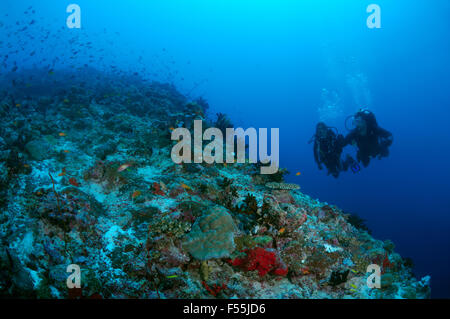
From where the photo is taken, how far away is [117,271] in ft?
13.6

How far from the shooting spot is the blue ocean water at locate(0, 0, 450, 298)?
42875 mm

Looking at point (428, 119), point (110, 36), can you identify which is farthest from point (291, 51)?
point (110, 36)

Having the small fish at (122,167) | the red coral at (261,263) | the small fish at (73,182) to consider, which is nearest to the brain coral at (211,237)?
the red coral at (261,263)

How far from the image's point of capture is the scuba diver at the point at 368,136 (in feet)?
35.9

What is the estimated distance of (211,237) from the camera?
4469 millimetres

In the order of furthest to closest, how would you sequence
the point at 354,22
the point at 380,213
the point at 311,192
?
1. the point at 354,22
2. the point at 311,192
3. the point at 380,213

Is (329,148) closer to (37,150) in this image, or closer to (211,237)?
(211,237)

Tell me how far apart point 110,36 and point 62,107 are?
502ft

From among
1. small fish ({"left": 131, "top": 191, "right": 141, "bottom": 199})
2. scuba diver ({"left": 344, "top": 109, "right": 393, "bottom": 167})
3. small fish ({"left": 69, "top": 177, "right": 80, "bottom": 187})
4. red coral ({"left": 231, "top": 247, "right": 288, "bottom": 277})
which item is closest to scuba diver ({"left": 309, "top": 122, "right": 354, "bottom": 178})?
→ scuba diver ({"left": 344, "top": 109, "right": 393, "bottom": 167})

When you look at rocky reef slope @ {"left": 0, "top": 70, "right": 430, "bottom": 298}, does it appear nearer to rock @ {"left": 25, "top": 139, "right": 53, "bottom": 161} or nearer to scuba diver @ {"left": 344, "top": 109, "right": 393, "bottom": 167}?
rock @ {"left": 25, "top": 139, "right": 53, "bottom": 161}

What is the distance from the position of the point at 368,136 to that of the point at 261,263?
33.5ft

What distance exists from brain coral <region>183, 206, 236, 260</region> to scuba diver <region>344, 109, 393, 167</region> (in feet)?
A: 30.1

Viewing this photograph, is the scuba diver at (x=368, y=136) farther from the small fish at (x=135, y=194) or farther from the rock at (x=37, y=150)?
the rock at (x=37, y=150)
